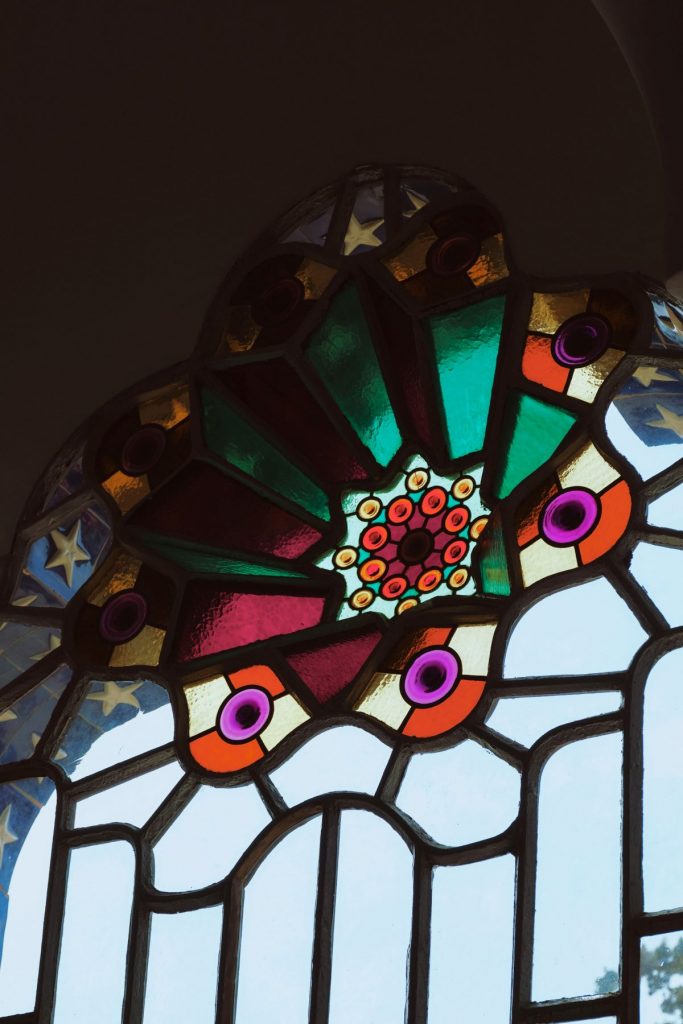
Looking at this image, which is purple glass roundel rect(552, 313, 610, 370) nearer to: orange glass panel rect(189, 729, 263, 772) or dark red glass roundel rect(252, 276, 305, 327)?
dark red glass roundel rect(252, 276, 305, 327)

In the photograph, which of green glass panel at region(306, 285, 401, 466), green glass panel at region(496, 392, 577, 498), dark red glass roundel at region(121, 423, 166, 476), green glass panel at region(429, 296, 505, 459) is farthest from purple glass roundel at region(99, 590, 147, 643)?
green glass panel at region(496, 392, 577, 498)

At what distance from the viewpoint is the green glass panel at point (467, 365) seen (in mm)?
→ 6395

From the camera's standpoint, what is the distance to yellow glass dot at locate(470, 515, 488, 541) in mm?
6180

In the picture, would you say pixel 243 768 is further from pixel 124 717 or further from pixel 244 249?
pixel 244 249

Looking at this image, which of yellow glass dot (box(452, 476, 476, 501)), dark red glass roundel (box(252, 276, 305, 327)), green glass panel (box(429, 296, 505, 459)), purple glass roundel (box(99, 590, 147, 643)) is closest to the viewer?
yellow glass dot (box(452, 476, 476, 501))

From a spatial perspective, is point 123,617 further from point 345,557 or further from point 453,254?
point 453,254

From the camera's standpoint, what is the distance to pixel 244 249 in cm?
708

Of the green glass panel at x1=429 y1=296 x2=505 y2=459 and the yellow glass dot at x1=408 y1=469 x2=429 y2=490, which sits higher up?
the green glass panel at x1=429 y1=296 x2=505 y2=459

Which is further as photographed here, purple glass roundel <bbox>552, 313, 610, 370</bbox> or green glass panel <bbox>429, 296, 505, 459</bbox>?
green glass panel <bbox>429, 296, 505, 459</bbox>

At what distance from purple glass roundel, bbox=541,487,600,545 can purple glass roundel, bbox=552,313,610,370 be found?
1.38 feet

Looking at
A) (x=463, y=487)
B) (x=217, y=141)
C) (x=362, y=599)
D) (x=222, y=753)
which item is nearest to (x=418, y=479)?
(x=463, y=487)

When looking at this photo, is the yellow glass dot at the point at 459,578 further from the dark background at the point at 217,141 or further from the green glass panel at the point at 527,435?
the dark background at the point at 217,141

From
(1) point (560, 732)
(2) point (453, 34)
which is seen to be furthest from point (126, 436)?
(1) point (560, 732)

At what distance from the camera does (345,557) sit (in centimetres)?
646
